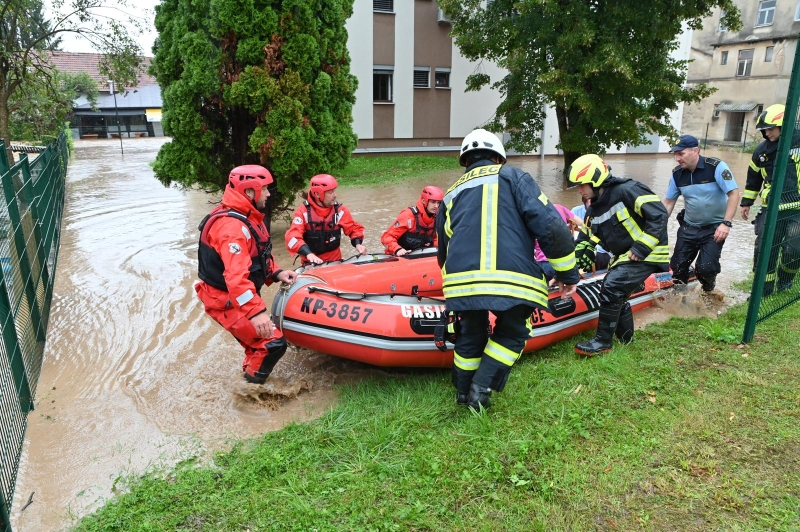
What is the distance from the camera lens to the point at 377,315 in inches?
152

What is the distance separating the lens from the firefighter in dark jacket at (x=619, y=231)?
12.4ft

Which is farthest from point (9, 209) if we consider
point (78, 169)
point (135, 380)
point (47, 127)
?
point (78, 169)

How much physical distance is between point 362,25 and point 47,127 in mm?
8895

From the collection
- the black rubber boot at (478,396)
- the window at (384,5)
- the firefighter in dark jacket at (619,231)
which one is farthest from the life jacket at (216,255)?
the window at (384,5)

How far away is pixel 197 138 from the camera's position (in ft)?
23.2

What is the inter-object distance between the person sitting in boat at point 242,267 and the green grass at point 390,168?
33.6ft

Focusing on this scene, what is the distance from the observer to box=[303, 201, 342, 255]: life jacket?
5473 millimetres

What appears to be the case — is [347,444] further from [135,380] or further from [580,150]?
[580,150]

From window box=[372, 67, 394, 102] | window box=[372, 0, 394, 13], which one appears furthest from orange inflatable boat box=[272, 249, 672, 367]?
window box=[372, 0, 394, 13]

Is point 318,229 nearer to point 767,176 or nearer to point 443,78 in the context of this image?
point 767,176

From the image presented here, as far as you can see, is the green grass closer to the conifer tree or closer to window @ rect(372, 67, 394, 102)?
window @ rect(372, 67, 394, 102)

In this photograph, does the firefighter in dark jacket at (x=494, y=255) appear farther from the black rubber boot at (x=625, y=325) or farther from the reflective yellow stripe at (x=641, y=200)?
the black rubber boot at (x=625, y=325)

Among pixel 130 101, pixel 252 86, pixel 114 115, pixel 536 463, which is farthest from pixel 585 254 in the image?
pixel 130 101

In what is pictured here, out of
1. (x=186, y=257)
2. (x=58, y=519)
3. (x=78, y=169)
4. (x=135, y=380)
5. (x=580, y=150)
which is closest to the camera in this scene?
(x=58, y=519)
